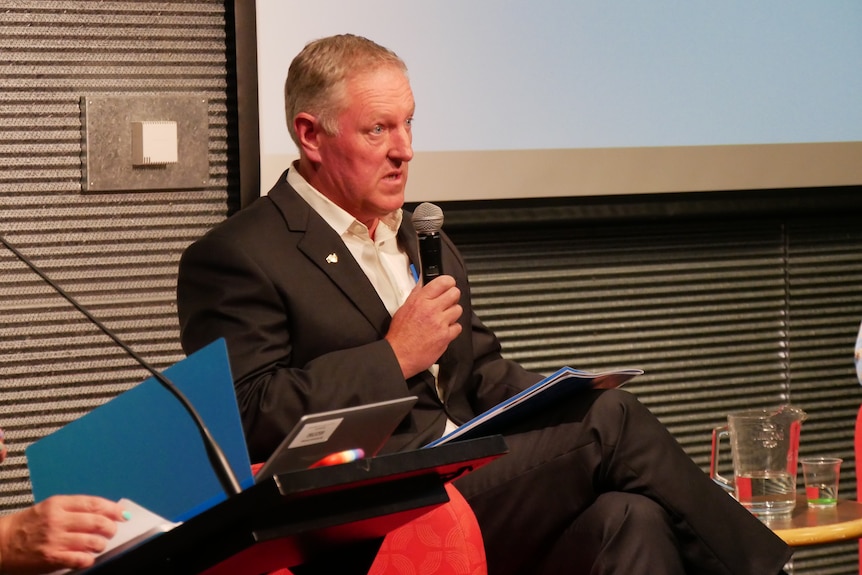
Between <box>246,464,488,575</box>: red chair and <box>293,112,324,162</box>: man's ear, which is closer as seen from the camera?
<box>246,464,488,575</box>: red chair

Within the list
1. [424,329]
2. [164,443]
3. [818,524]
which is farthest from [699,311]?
[164,443]

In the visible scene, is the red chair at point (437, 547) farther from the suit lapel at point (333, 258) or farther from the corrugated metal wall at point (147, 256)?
the corrugated metal wall at point (147, 256)

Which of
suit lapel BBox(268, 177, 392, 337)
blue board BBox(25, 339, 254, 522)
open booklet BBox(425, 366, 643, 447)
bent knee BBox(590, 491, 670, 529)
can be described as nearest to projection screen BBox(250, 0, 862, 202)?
suit lapel BBox(268, 177, 392, 337)

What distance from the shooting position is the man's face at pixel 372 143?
2.36 m

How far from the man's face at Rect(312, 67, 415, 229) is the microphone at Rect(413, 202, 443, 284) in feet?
0.59

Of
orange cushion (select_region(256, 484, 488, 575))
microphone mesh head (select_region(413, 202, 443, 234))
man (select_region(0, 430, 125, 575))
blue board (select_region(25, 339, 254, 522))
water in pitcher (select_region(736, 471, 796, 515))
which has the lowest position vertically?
water in pitcher (select_region(736, 471, 796, 515))

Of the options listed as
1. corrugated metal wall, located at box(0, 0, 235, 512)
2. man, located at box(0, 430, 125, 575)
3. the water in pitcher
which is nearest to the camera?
man, located at box(0, 430, 125, 575)

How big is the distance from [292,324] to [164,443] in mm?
922

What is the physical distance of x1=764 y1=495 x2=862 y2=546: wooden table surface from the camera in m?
2.14

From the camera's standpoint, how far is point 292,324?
2.23m

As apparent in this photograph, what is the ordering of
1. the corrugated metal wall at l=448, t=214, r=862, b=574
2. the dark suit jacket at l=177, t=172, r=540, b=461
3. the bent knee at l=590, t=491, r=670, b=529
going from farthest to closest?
1. the corrugated metal wall at l=448, t=214, r=862, b=574
2. the dark suit jacket at l=177, t=172, r=540, b=461
3. the bent knee at l=590, t=491, r=670, b=529

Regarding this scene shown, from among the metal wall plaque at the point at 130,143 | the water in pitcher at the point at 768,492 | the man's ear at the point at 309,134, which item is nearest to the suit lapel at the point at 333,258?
the man's ear at the point at 309,134

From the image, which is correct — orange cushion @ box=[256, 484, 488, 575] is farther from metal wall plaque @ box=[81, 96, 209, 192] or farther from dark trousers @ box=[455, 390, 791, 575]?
metal wall plaque @ box=[81, 96, 209, 192]

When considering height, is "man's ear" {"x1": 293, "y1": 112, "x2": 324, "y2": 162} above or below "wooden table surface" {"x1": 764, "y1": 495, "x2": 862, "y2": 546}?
above
